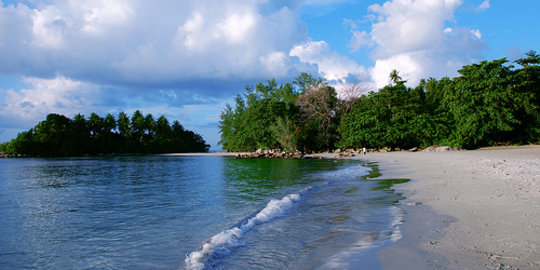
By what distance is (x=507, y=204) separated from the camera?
5133 millimetres

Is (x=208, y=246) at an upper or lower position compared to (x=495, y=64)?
lower

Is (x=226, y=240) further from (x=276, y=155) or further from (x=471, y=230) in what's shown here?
(x=276, y=155)

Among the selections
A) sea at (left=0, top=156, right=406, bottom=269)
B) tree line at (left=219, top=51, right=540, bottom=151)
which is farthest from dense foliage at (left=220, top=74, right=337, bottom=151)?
sea at (left=0, top=156, right=406, bottom=269)

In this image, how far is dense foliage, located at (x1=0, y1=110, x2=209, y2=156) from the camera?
57969 millimetres

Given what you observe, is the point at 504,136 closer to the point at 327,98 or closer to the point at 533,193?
the point at 327,98

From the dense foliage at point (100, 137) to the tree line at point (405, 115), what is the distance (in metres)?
28.6

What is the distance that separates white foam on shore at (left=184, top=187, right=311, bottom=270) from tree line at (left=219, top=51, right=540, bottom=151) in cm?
2490

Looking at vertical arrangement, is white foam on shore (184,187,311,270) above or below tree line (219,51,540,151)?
below

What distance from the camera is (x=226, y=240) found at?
4.39 metres

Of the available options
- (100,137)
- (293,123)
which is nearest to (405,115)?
(293,123)

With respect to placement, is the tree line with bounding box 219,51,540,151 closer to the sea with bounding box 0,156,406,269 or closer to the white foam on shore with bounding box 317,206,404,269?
the sea with bounding box 0,156,406,269

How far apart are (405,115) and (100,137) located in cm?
6228

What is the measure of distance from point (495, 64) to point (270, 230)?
28.5 meters

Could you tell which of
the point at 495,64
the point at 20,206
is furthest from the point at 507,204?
the point at 495,64
